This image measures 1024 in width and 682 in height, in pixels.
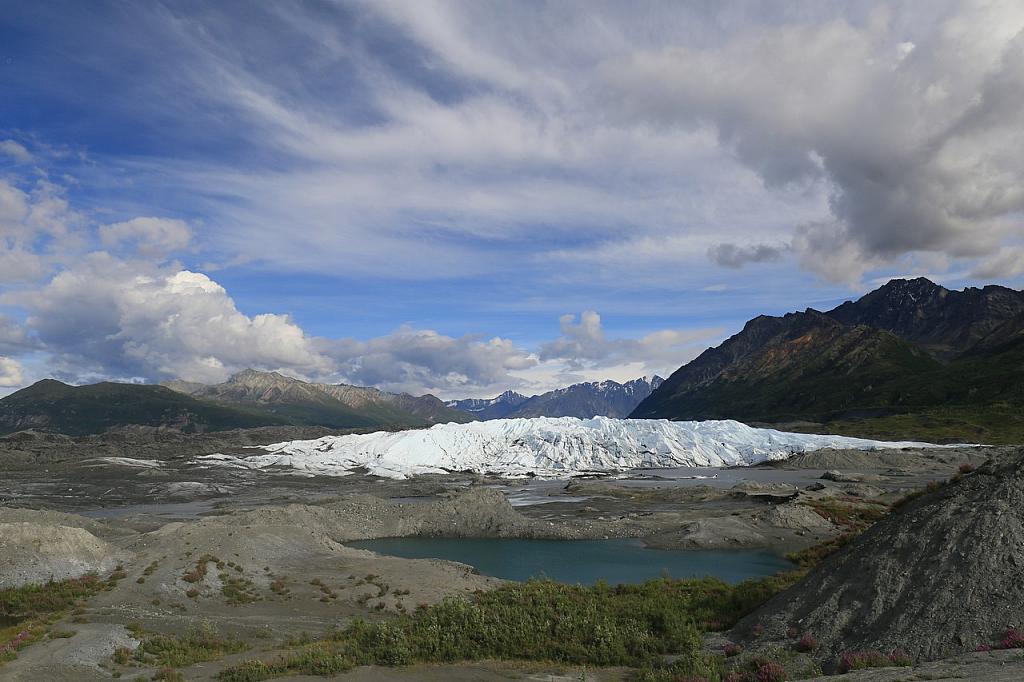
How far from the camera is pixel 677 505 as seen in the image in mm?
80500

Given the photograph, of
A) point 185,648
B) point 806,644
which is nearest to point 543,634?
point 806,644

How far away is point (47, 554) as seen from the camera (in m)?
35.9

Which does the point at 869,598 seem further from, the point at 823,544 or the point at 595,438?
the point at 595,438

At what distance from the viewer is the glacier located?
140375 millimetres

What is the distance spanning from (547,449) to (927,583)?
436ft

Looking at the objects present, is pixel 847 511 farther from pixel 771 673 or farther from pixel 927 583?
pixel 771 673

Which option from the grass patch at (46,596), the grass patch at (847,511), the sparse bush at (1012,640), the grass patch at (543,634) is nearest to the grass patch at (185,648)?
the grass patch at (543,634)

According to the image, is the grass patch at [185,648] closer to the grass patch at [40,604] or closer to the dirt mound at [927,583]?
the grass patch at [40,604]

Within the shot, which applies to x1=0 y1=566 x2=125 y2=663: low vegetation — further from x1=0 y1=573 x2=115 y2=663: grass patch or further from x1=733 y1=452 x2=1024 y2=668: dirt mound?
x1=733 y1=452 x2=1024 y2=668: dirt mound

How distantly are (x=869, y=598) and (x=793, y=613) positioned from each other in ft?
8.13

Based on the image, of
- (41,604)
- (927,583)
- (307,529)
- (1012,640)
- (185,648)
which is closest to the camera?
(1012,640)

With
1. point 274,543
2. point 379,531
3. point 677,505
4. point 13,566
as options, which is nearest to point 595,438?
point 677,505

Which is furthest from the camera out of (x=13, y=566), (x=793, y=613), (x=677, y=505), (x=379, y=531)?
(x=677, y=505)

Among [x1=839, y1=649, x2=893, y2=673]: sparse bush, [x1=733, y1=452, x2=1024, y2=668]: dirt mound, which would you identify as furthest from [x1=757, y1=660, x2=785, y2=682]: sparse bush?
[x1=733, y1=452, x2=1024, y2=668]: dirt mound
